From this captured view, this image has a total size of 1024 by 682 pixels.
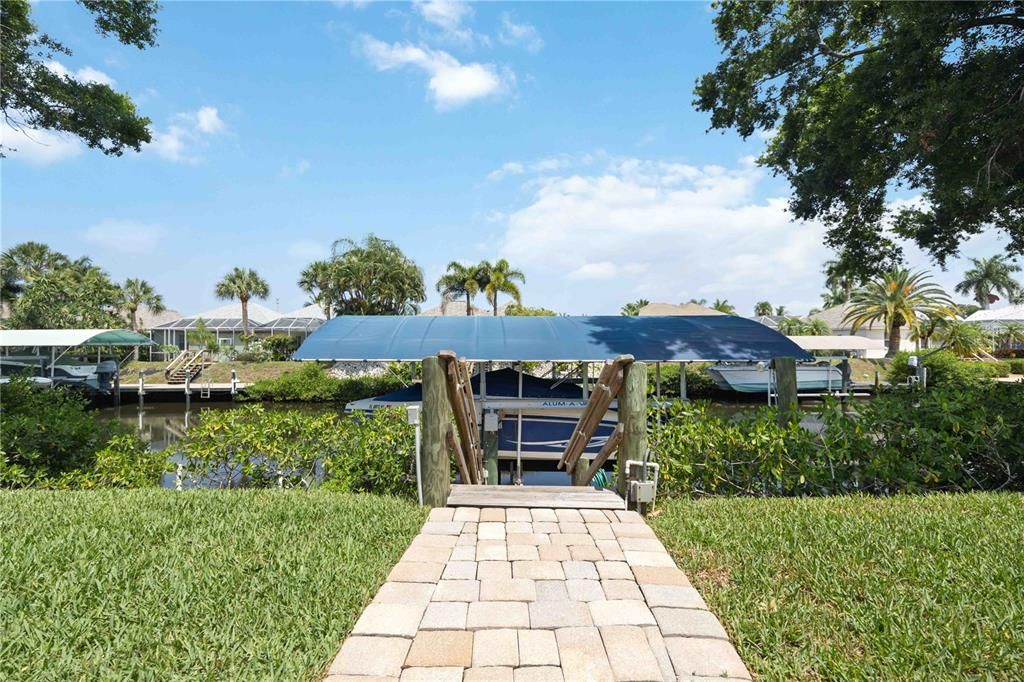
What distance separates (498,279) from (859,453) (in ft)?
105

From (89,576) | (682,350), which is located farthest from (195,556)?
(682,350)

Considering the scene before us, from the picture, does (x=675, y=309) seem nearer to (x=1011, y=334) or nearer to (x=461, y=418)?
(x=1011, y=334)

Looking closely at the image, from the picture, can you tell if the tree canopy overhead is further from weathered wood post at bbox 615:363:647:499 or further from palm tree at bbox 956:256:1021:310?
palm tree at bbox 956:256:1021:310

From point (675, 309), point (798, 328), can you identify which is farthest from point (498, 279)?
Answer: point (798, 328)

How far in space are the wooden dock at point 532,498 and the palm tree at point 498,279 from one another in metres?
31.4

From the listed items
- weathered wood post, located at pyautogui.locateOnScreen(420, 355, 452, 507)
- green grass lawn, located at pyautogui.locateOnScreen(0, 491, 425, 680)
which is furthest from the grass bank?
green grass lawn, located at pyautogui.locateOnScreen(0, 491, 425, 680)

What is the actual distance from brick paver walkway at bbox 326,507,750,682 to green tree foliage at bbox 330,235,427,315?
104 ft

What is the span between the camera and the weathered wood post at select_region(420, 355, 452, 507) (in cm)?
500

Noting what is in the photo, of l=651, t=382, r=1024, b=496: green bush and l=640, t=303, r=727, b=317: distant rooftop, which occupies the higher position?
l=640, t=303, r=727, b=317: distant rooftop

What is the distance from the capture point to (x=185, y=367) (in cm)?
2725

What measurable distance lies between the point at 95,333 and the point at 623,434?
21.6m

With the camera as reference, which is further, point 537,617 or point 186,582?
point 186,582

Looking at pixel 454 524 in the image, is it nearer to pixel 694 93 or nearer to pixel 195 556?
pixel 195 556

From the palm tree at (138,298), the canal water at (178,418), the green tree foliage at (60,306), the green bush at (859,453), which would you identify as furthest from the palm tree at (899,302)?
the palm tree at (138,298)
